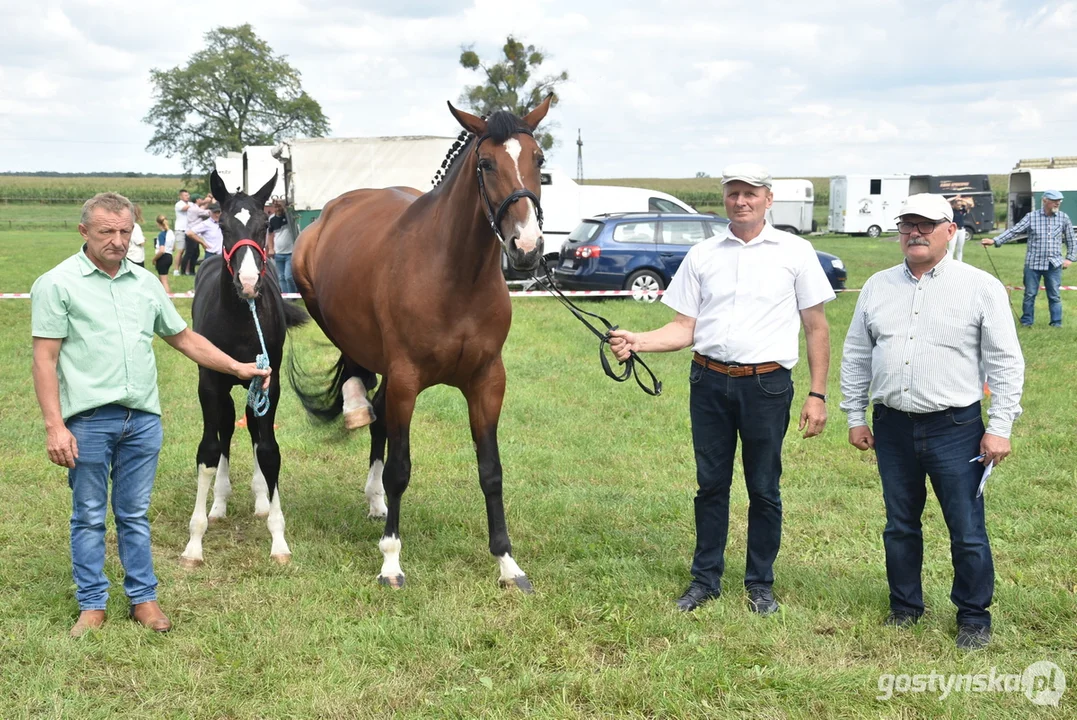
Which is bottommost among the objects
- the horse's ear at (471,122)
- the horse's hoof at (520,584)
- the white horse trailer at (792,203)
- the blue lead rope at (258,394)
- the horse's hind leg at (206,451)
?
the horse's hoof at (520,584)

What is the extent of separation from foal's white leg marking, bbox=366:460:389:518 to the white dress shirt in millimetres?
2753

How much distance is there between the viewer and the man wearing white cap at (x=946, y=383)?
3.73 m

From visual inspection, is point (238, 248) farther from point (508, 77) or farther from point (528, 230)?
point (508, 77)

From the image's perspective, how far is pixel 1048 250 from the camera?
13.1 meters

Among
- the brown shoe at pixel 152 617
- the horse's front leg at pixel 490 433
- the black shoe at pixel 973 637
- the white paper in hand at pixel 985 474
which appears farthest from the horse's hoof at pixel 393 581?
the white paper in hand at pixel 985 474

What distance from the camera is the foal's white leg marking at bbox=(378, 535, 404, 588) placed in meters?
4.84

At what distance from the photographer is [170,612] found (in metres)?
4.38

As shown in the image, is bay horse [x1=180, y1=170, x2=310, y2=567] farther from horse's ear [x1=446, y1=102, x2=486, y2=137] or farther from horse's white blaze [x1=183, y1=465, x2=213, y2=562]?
horse's ear [x1=446, y1=102, x2=486, y2=137]

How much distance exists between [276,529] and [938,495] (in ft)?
11.6

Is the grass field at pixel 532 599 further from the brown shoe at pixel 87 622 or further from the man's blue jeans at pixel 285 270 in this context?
the man's blue jeans at pixel 285 270

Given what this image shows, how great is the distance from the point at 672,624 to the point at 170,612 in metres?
2.40

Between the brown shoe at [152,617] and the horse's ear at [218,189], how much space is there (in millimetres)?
2195

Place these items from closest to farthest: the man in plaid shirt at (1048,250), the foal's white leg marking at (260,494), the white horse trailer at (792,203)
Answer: the foal's white leg marking at (260,494)
the man in plaid shirt at (1048,250)
the white horse trailer at (792,203)

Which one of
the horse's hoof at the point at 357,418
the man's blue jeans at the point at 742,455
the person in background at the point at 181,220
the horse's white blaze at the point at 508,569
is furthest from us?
the person in background at the point at 181,220
